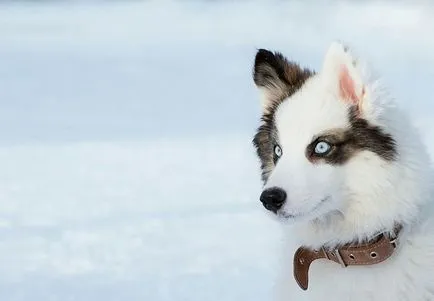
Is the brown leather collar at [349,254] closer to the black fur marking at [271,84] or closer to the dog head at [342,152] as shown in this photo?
the dog head at [342,152]

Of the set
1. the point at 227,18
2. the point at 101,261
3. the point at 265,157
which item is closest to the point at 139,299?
the point at 101,261

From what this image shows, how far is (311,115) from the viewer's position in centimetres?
368

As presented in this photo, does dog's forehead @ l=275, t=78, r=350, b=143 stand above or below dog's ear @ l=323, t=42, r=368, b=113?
below

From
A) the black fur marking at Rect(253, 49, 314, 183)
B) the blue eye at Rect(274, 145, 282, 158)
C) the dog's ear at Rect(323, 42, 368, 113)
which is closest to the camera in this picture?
the dog's ear at Rect(323, 42, 368, 113)

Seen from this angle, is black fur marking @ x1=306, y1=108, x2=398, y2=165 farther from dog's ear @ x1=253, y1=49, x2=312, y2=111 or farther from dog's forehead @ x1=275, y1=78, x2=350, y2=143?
dog's ear @ x1=253, y1=49, x2=312, y2=111

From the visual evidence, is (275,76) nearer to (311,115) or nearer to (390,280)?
(311,115)

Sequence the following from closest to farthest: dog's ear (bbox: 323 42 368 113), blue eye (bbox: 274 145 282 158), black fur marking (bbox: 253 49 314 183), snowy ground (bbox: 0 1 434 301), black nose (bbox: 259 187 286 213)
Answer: black nose (bbox: 259 187 286 213) → dog's ear (bbox: 323 42 368 113) → blue eye (bbox: 274 145 282 158) → black fur marking (bbox: 253 49 314 183) → snowy ground (bbox: 0 1 434 301)

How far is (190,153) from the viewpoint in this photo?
30.4 ft

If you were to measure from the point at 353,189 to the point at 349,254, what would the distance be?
263mm

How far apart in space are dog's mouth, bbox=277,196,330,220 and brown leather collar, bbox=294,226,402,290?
22 cm

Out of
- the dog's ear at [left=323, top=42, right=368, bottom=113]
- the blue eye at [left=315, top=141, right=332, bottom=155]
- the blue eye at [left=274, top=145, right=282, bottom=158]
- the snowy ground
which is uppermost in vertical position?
the dog's ear at [left=323, top=42, right=368, bottom=113]

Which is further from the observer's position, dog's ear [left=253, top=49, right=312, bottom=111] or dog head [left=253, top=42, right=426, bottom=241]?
dog's ear [left=253, top=49, right=312, bottom=111]

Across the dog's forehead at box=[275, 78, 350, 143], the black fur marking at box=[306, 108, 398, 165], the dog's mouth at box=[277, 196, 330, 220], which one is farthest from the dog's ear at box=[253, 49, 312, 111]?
the dog's mouth at box=[277, 196, 330, 220]

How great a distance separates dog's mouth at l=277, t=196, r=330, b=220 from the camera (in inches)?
139
